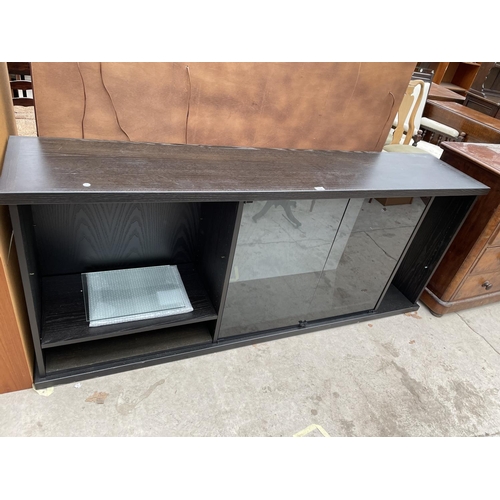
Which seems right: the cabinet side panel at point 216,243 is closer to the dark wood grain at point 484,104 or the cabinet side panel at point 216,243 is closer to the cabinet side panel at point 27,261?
the cabinet side panel at point 27,261

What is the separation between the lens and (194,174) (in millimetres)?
1212

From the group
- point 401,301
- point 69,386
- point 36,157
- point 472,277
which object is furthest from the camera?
point 401,301

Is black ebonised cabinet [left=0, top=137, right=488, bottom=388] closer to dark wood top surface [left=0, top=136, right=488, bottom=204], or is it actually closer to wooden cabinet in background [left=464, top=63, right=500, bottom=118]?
dark wood top surface [left=0, top=136, right=488, bottom=204]

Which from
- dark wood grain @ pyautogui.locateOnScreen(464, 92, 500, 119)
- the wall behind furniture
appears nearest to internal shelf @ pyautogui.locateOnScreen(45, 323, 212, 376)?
the wall behind furniture

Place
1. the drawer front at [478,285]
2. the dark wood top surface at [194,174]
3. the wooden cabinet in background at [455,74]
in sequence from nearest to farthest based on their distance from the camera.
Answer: the dark wood top surface at [194,174] → the drawer front at [478,285] → the wooden cabinet in background at [455,74]

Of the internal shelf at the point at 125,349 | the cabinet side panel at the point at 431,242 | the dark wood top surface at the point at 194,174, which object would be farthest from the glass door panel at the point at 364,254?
the internal shelf at the point at 125,349

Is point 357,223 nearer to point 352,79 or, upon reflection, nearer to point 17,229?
point 352,79

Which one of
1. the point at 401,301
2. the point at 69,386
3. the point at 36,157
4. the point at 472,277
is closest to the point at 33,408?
the point at 69,386

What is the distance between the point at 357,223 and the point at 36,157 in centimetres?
119

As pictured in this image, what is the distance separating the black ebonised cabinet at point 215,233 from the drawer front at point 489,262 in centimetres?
21

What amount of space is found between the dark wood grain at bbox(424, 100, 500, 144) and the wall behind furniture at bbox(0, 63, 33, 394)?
2.74 metres

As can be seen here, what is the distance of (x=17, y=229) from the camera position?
3.34ft

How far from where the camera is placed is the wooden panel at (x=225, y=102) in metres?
1.28

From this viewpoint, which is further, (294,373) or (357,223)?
(294,373)
